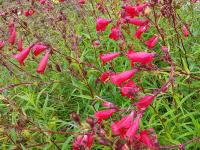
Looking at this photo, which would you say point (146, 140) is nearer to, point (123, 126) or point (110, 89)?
point (123, 126)

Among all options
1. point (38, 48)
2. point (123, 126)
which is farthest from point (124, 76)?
point (38, 48)

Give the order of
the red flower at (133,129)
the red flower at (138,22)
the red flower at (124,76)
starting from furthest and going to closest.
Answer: the red flower at (138,22)
the red flower at (124,76)
the red flower at (133,129)

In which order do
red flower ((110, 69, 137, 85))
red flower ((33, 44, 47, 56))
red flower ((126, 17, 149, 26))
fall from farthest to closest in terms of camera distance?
1. red flower ((126, 17, 149, 26))
2. red flower ((33, 44, 47, 56))
3. red flower ((110, 69, 137, 85))

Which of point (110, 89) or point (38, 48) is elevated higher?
point (38, 48)

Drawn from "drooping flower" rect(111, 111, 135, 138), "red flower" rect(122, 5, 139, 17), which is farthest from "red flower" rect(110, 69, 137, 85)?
"red flower" rect(122, 5, 139, 17)

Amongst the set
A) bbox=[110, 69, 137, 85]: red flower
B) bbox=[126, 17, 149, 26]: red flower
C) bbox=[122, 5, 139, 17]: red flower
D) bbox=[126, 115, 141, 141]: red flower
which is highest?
bbox=[122, 5, 139, 17]: red flower

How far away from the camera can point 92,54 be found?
5.33 metres

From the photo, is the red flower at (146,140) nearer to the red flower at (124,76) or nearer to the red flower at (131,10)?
the red flower at (124,76)

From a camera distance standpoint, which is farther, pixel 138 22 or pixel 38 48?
pixel 138 22

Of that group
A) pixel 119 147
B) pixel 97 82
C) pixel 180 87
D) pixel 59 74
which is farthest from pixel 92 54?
pixel 119 147

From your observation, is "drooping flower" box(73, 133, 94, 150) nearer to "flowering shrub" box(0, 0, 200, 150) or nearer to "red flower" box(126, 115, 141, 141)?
"flowering shrub" box(0, 0, 200, 150)

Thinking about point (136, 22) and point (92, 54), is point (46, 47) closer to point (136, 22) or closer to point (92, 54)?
point (136, 22)

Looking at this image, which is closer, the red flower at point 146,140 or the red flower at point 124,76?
the red flower at point 146,140

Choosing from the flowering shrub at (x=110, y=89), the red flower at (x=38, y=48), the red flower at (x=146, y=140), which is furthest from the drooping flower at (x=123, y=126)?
the red flower at (x=38, y=48)
